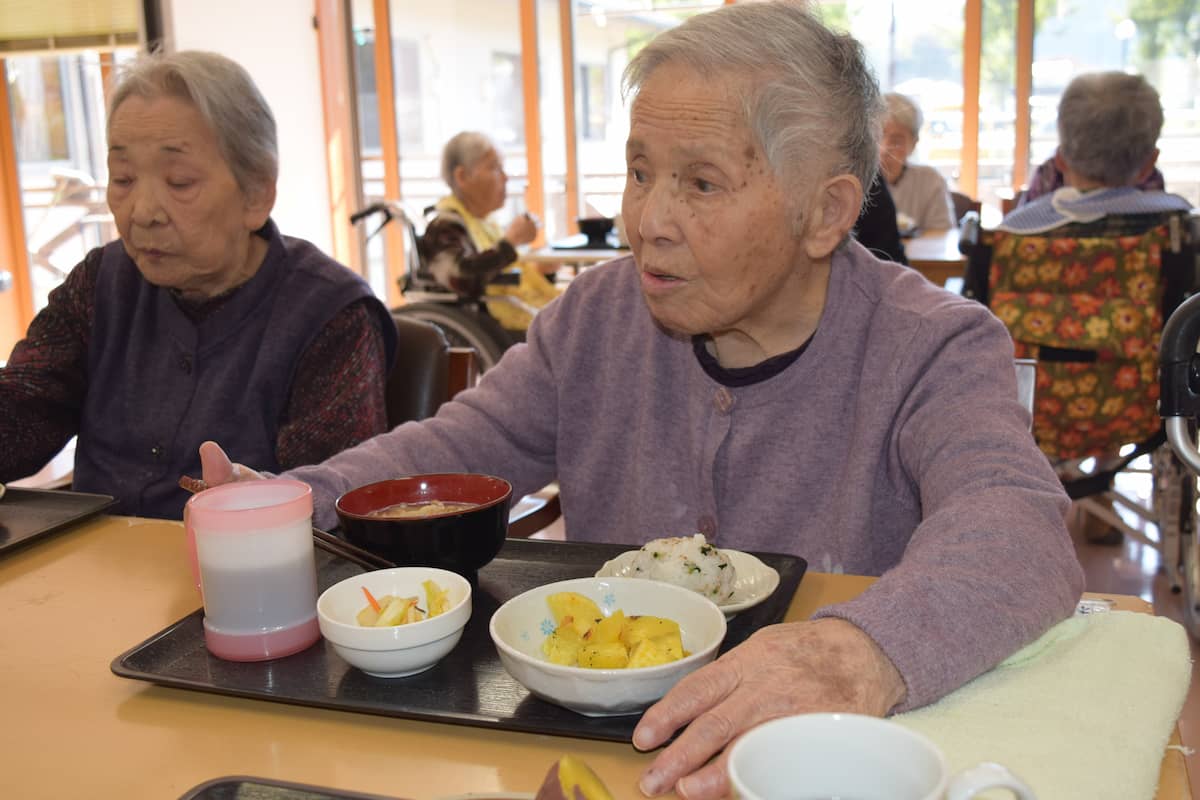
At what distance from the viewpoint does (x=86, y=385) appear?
196 cm

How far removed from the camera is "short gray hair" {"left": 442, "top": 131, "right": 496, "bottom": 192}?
15.4 feet

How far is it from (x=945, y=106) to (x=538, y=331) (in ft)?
19.2

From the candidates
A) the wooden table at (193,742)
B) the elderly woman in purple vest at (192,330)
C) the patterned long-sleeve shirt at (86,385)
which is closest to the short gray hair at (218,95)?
the elderly woman in purple vest at (192,330)

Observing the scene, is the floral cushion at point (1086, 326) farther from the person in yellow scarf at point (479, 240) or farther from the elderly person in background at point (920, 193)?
the elderly person in background at point (920, 193)

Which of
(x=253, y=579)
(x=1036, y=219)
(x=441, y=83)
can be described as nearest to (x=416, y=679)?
(x=253, y=579)

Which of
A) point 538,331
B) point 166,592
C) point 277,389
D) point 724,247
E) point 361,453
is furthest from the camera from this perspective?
point 277,389

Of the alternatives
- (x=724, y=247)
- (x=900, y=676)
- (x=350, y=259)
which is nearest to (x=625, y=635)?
(x=900, y=676)

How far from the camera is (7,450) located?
1.85 metres

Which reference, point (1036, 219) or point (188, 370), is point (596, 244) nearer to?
point (1036, 219)

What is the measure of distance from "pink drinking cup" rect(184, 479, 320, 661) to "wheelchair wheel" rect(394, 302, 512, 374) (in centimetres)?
309

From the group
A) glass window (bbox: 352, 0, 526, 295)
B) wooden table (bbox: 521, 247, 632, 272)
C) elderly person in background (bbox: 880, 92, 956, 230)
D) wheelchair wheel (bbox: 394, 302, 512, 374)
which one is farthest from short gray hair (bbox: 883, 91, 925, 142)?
glass window (bbox: 352, 0, 526, 295)

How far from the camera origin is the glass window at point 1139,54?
20.4 ft

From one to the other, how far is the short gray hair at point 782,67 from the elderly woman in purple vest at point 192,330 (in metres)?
0.77

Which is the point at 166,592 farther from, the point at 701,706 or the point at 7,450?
the point at 7,450
